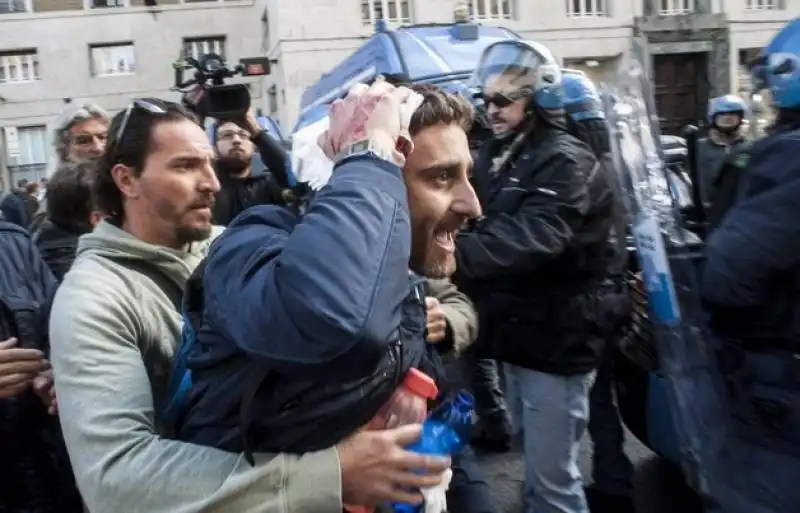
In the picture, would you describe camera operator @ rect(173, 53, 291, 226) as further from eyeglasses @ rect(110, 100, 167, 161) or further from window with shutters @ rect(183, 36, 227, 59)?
window with shutters @ rect(183, 36, 227, 59)

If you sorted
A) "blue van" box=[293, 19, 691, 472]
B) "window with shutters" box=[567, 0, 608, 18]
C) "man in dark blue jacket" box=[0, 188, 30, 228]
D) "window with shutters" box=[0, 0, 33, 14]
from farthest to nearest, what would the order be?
"window with shutters" box=[0, 0, 33, 14] → "window with shutters" box=[567, 0, 608, 18] → "man in dark blue jacket" box=[0, 188, 30, 228] → "blue van" box=[293, 19, 691, 472]

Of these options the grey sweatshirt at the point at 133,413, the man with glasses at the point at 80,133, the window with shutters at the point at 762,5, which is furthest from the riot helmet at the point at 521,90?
the window with shutters at the point at 762,5

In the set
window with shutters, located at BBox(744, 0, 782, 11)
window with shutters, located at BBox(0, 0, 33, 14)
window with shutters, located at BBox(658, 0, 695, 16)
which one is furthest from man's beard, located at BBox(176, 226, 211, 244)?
window with shutters, located at BBox(0, 0, 33, 14)

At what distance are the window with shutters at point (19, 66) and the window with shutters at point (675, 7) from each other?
1652 cm

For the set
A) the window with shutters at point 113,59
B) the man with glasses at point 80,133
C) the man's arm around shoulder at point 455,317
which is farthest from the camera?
the window with shutters at point 113,59

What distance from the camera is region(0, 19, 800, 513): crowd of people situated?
1.29 meters

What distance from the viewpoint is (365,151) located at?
1.34 meters

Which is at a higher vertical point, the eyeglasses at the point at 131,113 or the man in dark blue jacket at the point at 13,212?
the eyeglasses at the point at 131,113

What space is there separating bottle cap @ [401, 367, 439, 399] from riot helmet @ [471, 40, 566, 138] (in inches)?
77.5

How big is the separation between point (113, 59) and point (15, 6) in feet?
11.0

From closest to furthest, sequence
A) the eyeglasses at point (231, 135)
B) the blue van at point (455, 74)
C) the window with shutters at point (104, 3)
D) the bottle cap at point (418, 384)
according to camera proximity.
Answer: the bottle cap at point (418, 384), the blue van at point (455, 74), the eyeglasses at point (231, 135), the window with shutters at point (104, 3)

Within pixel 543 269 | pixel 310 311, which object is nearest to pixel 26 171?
pixel 543 269

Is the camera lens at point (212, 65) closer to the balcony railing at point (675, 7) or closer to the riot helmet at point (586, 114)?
the riot helmet at point (586, 114)

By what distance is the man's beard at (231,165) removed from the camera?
14.3ft
